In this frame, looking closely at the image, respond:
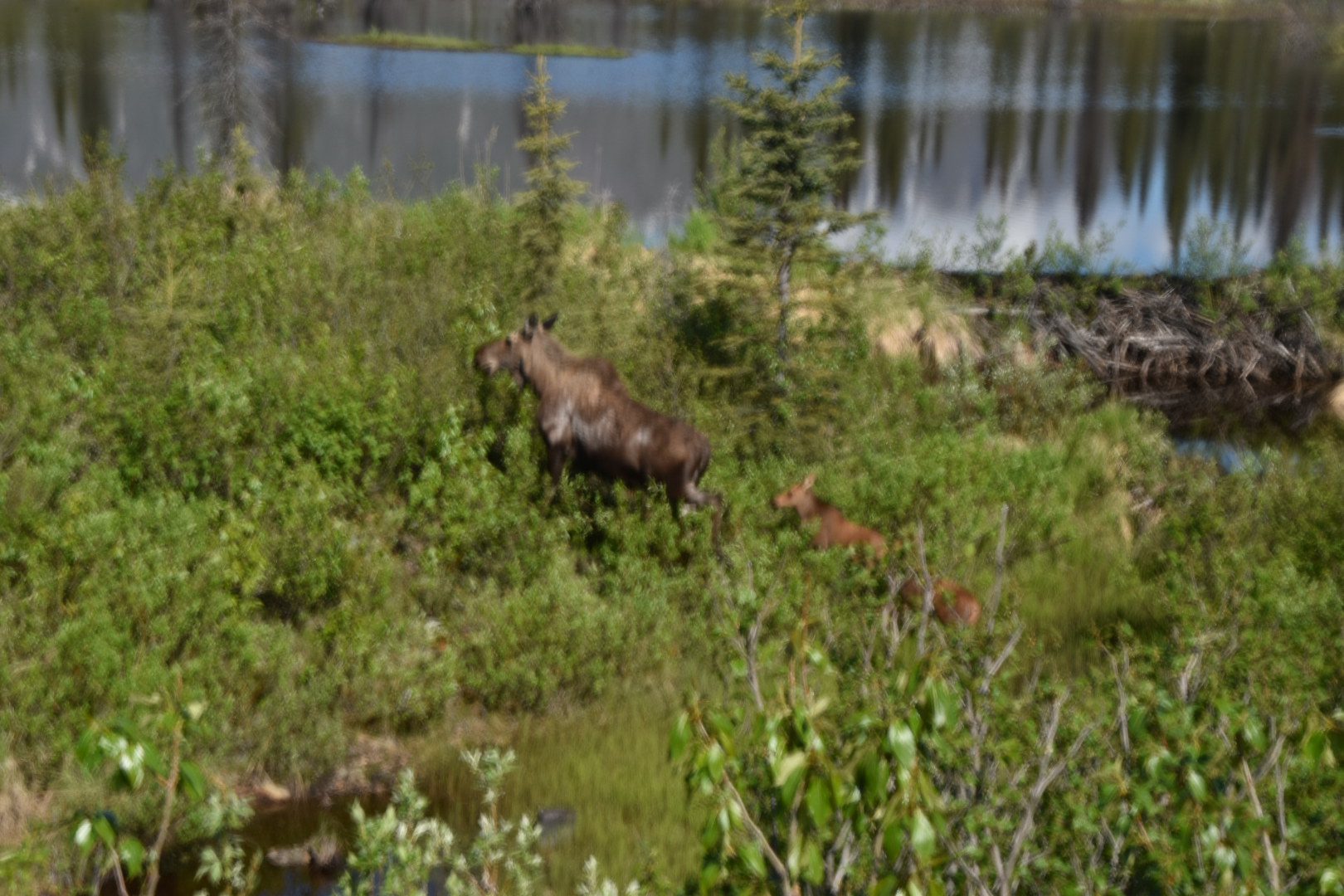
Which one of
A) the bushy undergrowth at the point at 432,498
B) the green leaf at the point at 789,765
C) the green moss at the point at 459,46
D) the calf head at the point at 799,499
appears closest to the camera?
the green leaf at the point at 789,765

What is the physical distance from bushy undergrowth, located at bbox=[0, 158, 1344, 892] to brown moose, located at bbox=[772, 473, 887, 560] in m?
0.17

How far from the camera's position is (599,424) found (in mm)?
8508

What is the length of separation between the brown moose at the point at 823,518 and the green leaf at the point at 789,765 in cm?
579

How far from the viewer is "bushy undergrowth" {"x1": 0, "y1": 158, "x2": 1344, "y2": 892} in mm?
7016

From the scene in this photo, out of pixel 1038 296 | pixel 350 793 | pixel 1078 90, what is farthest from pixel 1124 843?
pixel 1078 90

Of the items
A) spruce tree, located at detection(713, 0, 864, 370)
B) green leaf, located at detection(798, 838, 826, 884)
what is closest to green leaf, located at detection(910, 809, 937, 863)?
green leaf, located at detection(798, 838, 826, 884)

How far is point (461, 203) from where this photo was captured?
12.3 metres

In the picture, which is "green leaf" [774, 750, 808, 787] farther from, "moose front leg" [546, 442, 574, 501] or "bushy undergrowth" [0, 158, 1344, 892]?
"moose front leg" [546, 442, 574, 501]

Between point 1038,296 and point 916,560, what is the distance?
1088cm

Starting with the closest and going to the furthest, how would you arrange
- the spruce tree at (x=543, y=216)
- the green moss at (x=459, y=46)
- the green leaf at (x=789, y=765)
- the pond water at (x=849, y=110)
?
the green leaf at (x=789, y=765) → the spruce tree at (x=543, y=216) → the pond water at (x=849, y=110) → the green moss at (x=459, y=46)

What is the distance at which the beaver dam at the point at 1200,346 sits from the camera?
16.1 m

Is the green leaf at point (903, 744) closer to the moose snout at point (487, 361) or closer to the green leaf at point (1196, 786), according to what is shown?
the green leaf at point (1196, 786)

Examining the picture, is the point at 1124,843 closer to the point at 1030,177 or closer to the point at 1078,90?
the point at 1030,177

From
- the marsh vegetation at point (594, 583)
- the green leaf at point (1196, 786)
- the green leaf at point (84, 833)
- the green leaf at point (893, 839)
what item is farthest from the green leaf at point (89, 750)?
the green leaf at point (1196, 786)
